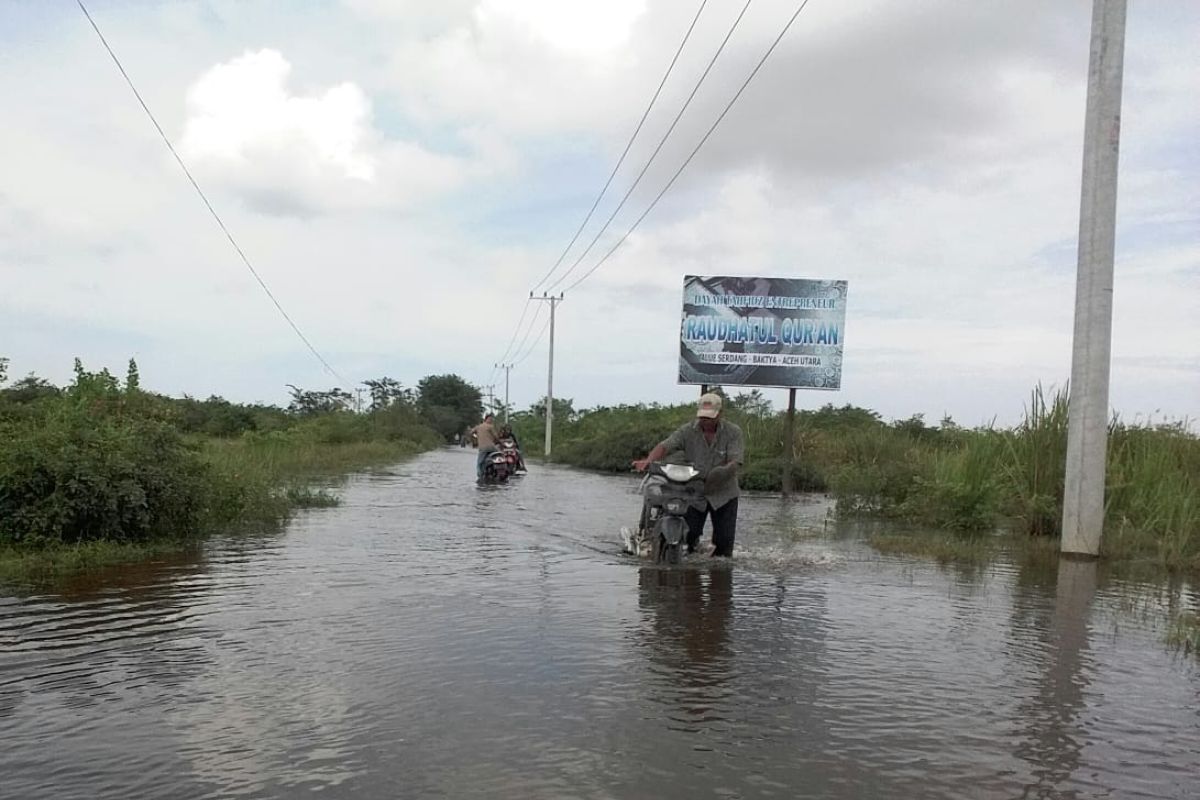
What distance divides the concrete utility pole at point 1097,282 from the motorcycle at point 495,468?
50.6 ft

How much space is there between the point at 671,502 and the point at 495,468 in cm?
1520

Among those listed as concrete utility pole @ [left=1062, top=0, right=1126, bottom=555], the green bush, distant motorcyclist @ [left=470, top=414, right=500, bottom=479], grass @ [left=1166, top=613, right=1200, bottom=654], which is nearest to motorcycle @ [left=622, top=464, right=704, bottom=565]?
grass @ [left=1166, top=613, right=1200, bottom=654]

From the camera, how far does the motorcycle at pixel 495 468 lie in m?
24.1

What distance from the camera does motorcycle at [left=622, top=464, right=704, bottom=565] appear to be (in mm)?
9341

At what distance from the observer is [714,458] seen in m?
Answer: 9.62

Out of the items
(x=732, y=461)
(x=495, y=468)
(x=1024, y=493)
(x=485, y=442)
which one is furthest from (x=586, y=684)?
(x=485, y=442)

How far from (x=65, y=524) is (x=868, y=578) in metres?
7.60

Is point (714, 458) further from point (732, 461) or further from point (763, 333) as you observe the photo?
point (763, 333)

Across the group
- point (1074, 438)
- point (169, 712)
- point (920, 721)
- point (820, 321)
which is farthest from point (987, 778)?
point (820, 321)

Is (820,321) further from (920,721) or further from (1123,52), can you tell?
(920,721)

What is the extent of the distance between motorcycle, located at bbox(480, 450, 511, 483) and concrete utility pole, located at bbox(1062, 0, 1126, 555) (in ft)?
50.6

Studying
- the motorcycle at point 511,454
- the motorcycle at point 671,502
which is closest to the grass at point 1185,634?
the motorcycle at point 671,502

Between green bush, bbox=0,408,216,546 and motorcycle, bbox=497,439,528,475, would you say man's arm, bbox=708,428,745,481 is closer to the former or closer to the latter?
green bush, bbox=0,408,216,546

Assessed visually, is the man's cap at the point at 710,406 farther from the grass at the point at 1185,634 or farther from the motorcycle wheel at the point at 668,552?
the grass at the point at 1185,634
